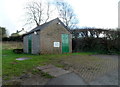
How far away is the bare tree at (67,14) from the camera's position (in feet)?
77.9

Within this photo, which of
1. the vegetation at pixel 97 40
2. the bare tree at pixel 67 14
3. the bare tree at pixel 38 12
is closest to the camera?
the vegetation at pixel 97 40

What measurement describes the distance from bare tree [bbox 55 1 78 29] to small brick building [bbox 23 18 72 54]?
32.3 ft

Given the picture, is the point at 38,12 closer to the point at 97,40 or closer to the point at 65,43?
the point at 65,43

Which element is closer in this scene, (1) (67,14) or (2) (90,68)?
(2) (90,68)

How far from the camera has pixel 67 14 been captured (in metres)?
24.2

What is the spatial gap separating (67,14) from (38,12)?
8.82 m

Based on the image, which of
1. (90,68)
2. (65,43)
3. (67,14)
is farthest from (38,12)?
(90,68)

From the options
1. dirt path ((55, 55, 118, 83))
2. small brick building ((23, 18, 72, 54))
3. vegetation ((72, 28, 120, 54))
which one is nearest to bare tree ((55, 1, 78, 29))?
vegetation ((72, 28, 120, 54))

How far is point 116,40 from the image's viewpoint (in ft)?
40.2

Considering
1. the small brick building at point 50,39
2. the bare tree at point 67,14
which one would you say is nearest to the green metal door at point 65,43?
the small brick building at point 50,39

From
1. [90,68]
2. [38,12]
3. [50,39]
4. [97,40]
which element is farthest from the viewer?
[38,12]

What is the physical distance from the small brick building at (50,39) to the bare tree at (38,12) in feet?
42.2

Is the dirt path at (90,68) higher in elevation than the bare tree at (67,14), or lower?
lower

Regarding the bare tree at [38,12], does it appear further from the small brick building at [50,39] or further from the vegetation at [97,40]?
the vegetation at [97,40]
